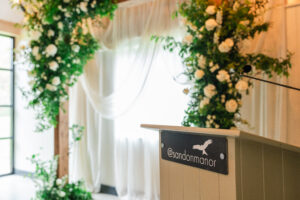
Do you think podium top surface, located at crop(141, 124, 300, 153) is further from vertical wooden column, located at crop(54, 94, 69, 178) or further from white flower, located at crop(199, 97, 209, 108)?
vertical wooden column, located at crop(54, 94, 69, 178)

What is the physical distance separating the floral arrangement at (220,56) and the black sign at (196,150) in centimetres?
61

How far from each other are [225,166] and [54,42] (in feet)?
7.48

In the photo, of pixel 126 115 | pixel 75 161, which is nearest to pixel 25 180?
pixel 75 161

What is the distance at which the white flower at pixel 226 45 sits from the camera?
1.90 metres

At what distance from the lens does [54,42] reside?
2867 millimetres

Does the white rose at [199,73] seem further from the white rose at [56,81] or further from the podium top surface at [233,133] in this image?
the white rose at [56,81]

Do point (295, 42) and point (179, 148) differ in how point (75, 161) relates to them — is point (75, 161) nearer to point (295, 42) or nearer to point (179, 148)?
point (179, 148)

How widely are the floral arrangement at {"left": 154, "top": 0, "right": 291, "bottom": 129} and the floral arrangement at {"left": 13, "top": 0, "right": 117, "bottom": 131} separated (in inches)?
49.1

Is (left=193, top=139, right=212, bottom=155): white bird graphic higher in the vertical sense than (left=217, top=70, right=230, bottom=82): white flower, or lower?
lower

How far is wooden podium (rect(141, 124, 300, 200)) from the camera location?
1191 millimetres

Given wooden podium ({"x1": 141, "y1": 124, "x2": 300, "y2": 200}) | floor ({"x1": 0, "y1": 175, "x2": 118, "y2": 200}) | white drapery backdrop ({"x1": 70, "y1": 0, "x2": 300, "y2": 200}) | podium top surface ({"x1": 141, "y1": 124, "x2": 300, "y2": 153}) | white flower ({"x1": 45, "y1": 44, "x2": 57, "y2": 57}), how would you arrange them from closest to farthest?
podium top surface ({"x1": 141, "y1": 124, "x2": 300, "y2": 153}) < wooden podium ({"x1": 141, "y1": 124, "x2": 300, "y2": 200}) < white flower ({"x1": 45, "y1": 44, "x2": 57, "y2": 57}) < white drapery backdrop ({"x1": 70, "y1": 0, "x2": 300, "y2": 200}) < floor ({"x1": 0, "y1": 175, "x2": 118, "y2": 200})

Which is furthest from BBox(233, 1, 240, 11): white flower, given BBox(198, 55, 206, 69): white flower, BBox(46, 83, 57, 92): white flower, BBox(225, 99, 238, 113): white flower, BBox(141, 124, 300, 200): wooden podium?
BBox(46, 83, 57, 92): white flower

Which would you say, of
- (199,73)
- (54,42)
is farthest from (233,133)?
(54,42)

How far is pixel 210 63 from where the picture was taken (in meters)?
2.00
